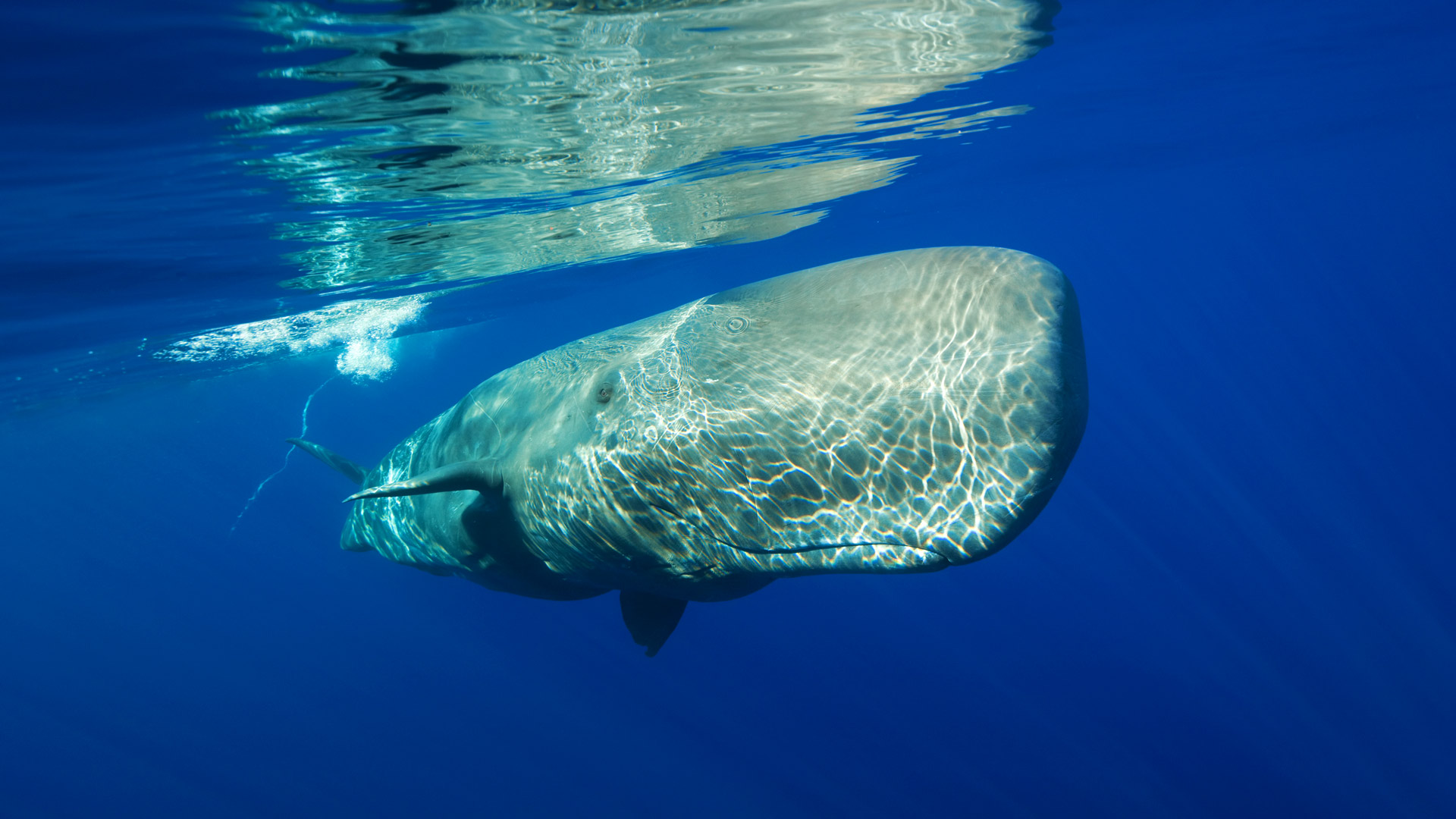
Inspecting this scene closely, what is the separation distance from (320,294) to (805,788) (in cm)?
2043

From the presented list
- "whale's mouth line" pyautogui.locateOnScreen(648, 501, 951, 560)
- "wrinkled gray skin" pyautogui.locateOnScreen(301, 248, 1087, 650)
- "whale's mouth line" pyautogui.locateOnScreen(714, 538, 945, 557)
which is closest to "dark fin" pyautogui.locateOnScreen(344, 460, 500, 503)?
"wrinkled gray skin" pyautogui.locateOnScreen(301, 248, 1087, 650)

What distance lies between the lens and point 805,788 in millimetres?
21859

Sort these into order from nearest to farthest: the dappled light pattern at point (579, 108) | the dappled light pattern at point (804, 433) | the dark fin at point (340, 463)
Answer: the dappled light pattern at point (804, 433), the dappled light pattern at point (579, 108), the dark fin at point (340, 463)

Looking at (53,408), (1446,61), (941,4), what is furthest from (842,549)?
(53,408)

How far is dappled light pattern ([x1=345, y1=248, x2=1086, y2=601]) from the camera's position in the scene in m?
2.47

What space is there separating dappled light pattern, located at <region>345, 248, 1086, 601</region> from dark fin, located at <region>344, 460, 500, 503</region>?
0.24 feet

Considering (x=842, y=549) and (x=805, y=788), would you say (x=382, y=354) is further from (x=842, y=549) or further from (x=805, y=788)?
(x=842, y=549)

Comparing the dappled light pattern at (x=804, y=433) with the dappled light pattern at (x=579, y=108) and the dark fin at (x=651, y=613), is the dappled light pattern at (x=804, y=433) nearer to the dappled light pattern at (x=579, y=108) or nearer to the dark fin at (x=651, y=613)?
the dark fin at (x=651, y=613)

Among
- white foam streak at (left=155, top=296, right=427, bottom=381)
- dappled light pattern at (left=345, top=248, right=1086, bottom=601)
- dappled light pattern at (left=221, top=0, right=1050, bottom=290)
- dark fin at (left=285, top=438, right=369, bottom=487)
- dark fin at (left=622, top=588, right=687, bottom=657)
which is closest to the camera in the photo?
dappled light pattern at (left=345, top=248, right=1086, bottom=601)

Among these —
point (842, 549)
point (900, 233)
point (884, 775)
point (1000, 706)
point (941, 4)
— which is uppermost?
point (941, 4)

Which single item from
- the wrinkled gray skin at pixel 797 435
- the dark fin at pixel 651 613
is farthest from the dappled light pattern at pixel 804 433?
the dark fin at pixel 651 613

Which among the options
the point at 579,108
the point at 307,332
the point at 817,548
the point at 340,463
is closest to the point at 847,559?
the point at 817,548

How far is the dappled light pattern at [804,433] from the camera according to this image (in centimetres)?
247

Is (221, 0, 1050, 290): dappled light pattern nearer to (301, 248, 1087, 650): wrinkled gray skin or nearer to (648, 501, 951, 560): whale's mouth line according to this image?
(301, 248, 1087, 650): wrinkled gray skin
